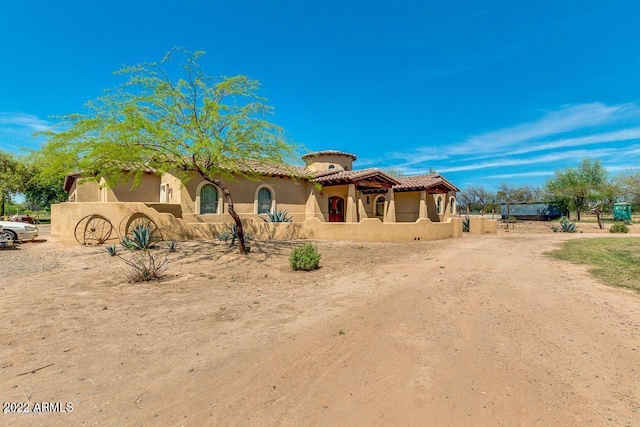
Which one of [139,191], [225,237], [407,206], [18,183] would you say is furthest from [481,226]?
[18,183]

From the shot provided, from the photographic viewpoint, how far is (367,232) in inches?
701

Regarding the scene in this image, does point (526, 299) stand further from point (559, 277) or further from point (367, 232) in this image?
point (367, 232)

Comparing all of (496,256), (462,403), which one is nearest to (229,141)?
(462,403)

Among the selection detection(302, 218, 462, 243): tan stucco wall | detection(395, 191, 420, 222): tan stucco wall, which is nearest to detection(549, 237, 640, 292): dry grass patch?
detection(302, 218, 462, 243): tan stucco wall

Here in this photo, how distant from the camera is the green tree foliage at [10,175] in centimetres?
A: 3071

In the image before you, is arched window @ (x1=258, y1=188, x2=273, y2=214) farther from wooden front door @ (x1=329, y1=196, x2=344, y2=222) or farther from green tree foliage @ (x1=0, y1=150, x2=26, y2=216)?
green tree foliage @ (x1=0, y1=150, x2=26, y2=216)

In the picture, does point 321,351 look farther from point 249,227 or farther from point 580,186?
point 580,186

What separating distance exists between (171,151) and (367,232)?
1092cm

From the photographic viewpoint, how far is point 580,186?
41.3 m

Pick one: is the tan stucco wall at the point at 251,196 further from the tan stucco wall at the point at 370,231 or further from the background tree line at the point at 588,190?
the background tree line at the point at 588,190

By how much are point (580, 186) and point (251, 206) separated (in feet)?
144

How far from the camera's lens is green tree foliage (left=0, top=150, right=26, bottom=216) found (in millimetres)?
30711

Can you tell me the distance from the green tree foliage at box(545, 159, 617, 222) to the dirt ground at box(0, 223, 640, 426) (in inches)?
1662

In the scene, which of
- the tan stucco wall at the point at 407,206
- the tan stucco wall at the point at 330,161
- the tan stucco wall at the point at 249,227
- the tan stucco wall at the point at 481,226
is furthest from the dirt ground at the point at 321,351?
the tan stucco wall at the point at 330,161
